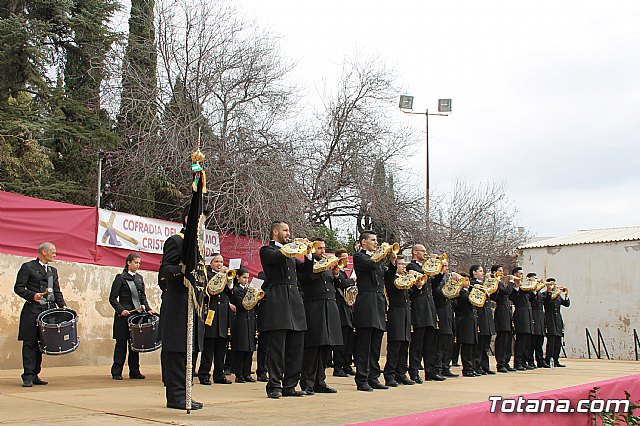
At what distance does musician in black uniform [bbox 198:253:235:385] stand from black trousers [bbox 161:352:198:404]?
2969 millimetres

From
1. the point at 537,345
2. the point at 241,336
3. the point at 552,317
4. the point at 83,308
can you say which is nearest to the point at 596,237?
the point at 552,317

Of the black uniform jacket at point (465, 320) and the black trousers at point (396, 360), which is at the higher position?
the black uniform jacket at point (465, 320)

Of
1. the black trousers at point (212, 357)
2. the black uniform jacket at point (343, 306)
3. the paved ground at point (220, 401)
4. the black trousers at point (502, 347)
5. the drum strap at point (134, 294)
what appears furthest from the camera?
the black trousers at point (502, 347)

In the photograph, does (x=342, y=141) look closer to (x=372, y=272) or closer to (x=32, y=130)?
(x=32, y=130)

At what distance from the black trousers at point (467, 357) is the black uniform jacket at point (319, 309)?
3.71 m

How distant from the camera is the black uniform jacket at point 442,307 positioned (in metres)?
10.8

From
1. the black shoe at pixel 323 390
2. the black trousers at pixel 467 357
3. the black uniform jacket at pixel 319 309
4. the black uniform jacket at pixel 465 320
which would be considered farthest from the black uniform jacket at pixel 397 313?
the black trousers at pixel 467 357

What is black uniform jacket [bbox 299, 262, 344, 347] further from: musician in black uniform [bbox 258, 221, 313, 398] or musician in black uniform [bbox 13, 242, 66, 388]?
musician in black uniform [bbox 13, 242, 66, 388]

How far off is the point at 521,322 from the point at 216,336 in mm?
6309

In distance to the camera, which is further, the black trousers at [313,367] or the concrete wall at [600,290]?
the concrete wall at [600,290]

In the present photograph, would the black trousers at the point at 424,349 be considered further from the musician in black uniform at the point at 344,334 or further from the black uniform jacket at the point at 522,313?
the black uniform jacket at the point at 522,313

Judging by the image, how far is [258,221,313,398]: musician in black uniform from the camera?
7902 mm

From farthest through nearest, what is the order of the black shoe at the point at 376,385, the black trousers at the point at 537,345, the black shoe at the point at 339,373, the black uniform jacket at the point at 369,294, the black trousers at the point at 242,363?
the black trousers at the point at 537,345 < the black shoe at the point at 339,373 < the black trousers at the point at 242,363 < the black shoe at the point at 376,385 < the black uniform jacket at the point at 369,294

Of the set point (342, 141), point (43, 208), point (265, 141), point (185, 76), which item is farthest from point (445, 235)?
point (43, 208)
